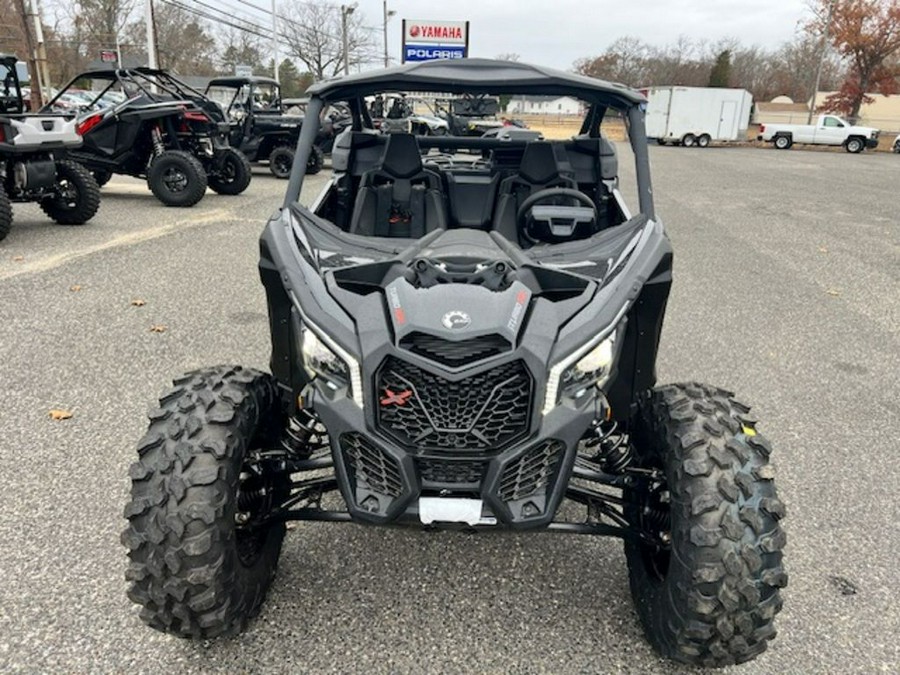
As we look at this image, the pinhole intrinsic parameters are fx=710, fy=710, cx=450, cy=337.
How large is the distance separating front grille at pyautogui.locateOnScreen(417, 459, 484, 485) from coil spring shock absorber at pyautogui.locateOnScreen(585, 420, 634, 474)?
0.50 m

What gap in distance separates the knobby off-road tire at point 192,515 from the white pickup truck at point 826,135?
38370mm

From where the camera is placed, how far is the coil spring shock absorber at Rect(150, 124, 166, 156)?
10.7 m

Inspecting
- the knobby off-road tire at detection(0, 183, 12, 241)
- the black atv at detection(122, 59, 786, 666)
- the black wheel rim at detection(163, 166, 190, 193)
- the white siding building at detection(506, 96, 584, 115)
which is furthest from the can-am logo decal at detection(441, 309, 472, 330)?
the black wheel rim at detection(163, 166, 190, 193)

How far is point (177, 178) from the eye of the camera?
420 inches

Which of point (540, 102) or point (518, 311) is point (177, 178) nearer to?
point (540, 102)

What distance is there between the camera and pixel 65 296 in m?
5.95

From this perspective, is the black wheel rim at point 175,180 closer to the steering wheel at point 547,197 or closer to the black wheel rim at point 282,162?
the black wheel rim at point 282,162

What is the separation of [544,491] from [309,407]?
29.2 inches

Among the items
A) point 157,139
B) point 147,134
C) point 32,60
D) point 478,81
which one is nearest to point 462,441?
point 478,81

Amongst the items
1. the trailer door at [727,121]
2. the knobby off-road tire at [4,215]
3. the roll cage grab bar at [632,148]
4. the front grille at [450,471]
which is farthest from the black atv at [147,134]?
the trailer door at [727,121]

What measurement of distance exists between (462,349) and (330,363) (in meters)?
0.40

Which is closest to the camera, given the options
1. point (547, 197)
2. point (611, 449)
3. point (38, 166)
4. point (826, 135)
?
point (611, 449)

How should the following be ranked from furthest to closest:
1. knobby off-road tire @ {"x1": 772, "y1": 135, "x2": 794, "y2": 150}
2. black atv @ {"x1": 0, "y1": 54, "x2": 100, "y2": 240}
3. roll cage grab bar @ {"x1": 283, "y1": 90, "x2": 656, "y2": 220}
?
knobby off-road tire @ {"x1": 772, "y1": 135, "x2": 794, "y2": 150}, black atv @ {"x1": 0, "y1": 54, "x2": 100, "y2": 240}, roll cage grab bar @ {"x1": 283, "y1": 90, "x2": 656, "y2": 220}

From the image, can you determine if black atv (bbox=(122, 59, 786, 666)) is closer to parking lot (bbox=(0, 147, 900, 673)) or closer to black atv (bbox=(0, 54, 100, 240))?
parking lot (bbox=(0, 147, 900, 673))
